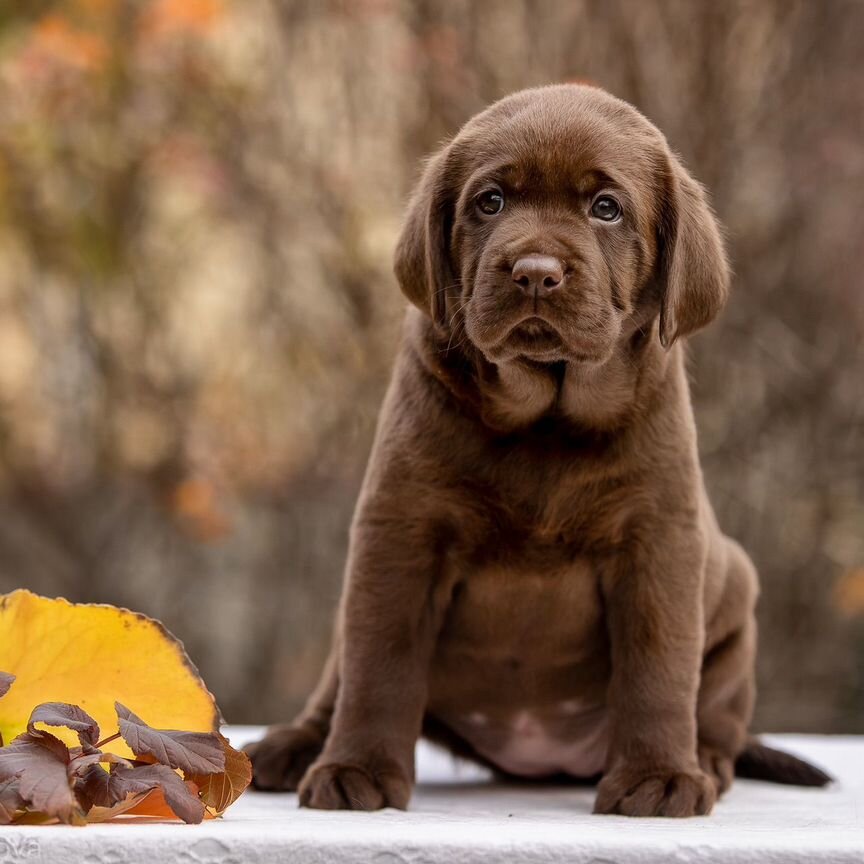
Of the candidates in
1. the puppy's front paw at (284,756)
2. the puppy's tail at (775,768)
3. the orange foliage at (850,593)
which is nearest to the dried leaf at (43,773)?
the puppy's front paw at (284,756)

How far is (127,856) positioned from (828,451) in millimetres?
4904

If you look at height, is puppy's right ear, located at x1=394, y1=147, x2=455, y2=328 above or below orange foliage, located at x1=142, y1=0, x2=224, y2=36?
below

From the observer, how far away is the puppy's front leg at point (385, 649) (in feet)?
9.64

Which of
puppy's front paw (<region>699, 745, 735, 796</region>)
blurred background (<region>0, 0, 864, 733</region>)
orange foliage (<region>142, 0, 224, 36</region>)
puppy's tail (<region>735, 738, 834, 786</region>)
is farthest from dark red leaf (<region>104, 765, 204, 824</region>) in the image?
orange foliage (<region>142, 0, 224, 36</region>)

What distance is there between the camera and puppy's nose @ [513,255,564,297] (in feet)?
8.81

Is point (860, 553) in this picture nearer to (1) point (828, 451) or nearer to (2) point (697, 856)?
(1) point (828, 451)

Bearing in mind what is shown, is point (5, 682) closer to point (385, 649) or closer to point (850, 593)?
point (385, 649)

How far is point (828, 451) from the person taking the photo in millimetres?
6652

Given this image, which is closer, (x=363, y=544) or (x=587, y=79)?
(x=363, y=544)

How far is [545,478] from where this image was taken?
116 inches

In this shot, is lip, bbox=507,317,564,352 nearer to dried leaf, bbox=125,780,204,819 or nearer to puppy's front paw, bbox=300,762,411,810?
puppy's front paw, bbox=300,762,411,810

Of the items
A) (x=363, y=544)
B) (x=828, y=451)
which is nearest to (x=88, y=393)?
(x=828, y=451)

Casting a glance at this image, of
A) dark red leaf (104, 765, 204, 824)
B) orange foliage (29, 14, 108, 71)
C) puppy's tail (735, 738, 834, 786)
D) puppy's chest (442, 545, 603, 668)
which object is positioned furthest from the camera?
orange foliage (29, 14, 108, 71)

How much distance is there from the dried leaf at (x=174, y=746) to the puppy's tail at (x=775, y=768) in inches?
60.6
